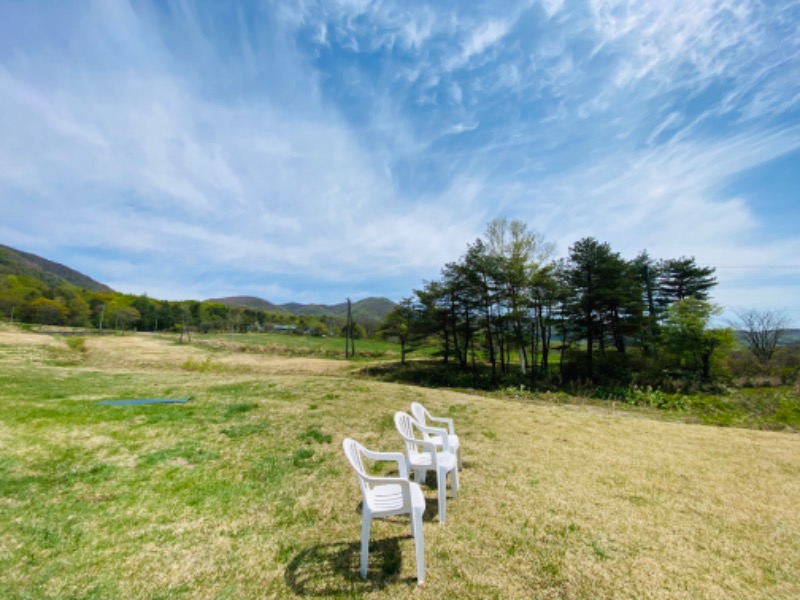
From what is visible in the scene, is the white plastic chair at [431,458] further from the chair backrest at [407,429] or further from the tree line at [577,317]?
the tree line at [577,317]

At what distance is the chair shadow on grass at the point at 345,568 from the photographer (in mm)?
2846

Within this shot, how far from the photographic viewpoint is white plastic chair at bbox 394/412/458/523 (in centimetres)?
382

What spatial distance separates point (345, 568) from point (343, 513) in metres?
0.96

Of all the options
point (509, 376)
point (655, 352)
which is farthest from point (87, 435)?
point (655, 352)

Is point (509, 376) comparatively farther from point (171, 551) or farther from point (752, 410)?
point (171, 551)

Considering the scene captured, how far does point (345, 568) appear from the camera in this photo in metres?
3.09

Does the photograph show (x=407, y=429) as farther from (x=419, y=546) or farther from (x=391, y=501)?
(x=419, y=546)

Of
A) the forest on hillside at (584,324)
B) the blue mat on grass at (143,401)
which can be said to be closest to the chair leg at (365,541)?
the blue mat on grass at (143,401)

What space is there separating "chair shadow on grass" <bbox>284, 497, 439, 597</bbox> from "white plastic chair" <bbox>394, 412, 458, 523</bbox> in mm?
650

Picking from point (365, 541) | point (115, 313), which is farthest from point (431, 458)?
point (115, 313)

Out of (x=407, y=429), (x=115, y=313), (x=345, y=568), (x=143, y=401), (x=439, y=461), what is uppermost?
(x=115, y=313)

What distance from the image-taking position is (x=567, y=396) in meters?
15.5

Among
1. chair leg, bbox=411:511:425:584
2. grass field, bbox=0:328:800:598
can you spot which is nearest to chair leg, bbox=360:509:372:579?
grass field, bbox=0:328:800:598

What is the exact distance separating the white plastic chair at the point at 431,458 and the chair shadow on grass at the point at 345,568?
2.13 ft
